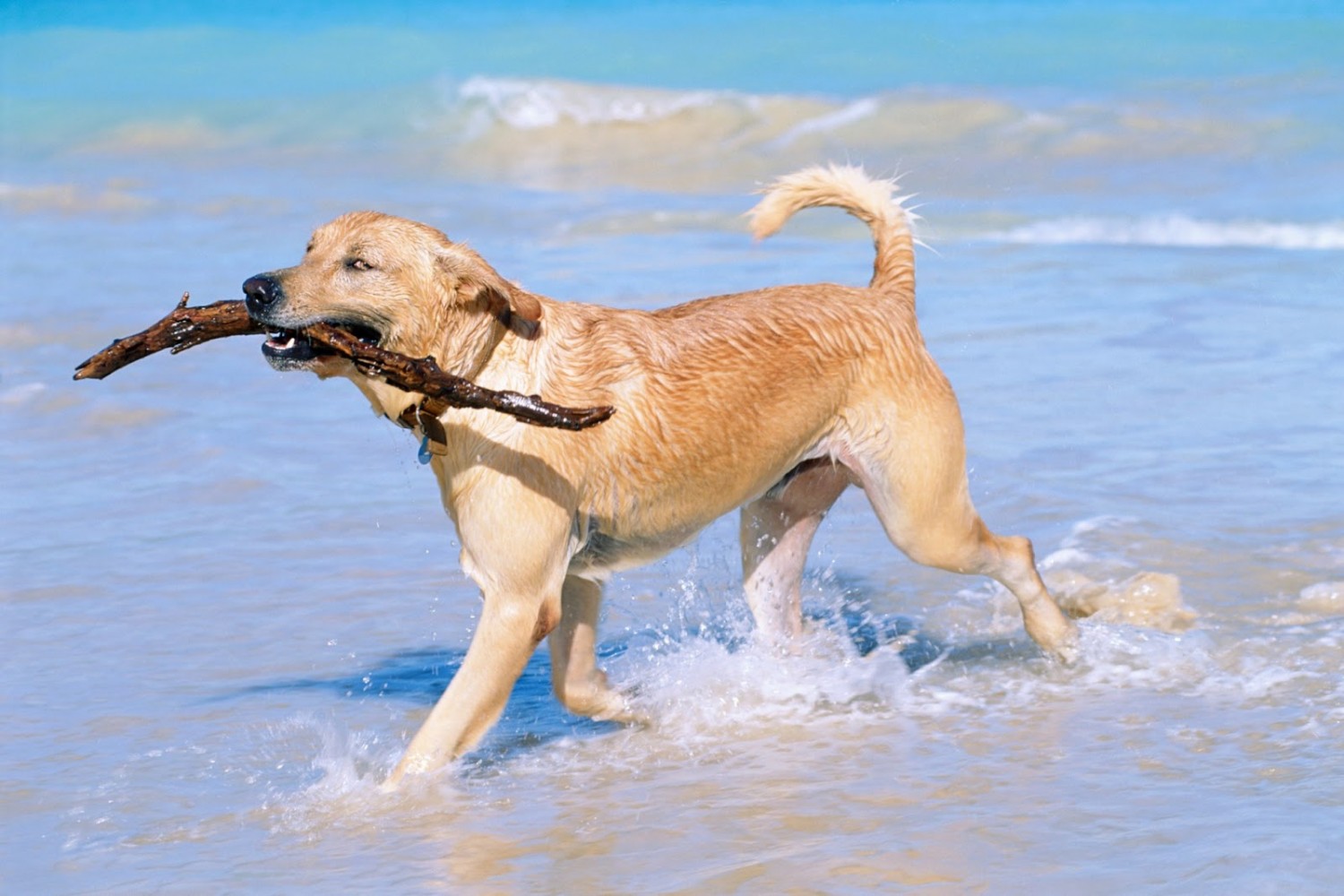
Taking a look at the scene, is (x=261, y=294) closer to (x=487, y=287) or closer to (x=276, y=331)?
(x=276, y=331)

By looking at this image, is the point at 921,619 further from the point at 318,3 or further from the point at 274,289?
the point at 318,3

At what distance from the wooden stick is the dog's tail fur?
149cm

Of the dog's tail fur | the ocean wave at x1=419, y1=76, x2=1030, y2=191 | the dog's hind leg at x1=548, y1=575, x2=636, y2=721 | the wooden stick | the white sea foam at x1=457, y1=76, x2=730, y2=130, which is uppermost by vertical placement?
the white sea foam at x1=457, y1=76, x2=730, y2=130

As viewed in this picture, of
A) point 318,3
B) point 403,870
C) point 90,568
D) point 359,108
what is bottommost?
point 403,870

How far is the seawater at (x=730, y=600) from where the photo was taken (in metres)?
5.03

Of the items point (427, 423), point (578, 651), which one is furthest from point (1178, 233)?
point (427, 423)

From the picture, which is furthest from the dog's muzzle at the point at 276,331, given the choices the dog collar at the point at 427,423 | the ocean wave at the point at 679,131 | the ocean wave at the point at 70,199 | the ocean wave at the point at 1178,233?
the ocean wave at the point at 679,131

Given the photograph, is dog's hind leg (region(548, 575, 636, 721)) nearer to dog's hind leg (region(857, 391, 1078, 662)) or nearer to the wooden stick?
the wooden stick

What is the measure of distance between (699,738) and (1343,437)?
4617mm

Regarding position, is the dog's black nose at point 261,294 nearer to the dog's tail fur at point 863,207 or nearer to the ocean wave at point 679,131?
the dog's tail fur at point 863,207

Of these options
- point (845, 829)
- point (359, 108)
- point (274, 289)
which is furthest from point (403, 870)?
point (359, 108)

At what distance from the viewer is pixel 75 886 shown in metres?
4.89

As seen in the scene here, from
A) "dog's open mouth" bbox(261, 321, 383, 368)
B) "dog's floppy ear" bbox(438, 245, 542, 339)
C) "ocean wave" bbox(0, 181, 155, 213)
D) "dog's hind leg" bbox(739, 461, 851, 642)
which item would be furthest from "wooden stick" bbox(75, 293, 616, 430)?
"ocean wave" bbox(0, 181, 155, 213)

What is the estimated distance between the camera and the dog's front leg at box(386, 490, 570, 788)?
5398mm
